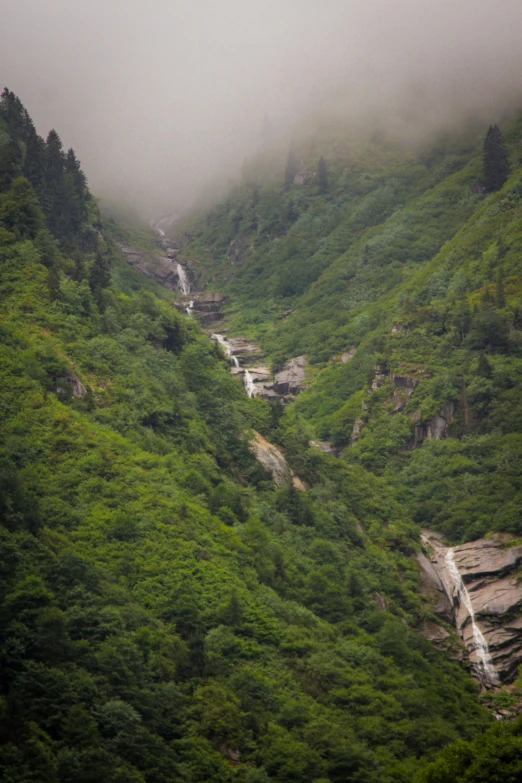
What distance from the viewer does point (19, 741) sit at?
155 feet

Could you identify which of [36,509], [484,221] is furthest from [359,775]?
[484,221]

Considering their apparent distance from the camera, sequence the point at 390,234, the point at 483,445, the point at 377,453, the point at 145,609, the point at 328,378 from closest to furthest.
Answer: the point at 145,609, the point at 483,445, the point at 377,453, the point at 328,378, the point at 390,234

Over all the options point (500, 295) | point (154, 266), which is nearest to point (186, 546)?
point (500, 295)

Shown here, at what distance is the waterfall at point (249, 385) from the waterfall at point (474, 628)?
5108 cm

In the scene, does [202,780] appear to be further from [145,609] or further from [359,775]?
[145,609]

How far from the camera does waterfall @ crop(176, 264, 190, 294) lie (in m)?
191

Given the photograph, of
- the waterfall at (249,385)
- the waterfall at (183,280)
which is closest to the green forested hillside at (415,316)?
the waterfall at (183,280)

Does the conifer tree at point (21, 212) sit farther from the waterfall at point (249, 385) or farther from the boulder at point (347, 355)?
the boulder at point (347, 355)

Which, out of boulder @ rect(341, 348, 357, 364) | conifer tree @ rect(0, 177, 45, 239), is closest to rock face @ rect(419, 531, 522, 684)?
boulder @ rect(341, 348, 357, 364)

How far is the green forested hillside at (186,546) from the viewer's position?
5559 cm

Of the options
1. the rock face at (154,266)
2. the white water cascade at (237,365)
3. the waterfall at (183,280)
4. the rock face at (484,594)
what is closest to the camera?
the rock face at (484,594)

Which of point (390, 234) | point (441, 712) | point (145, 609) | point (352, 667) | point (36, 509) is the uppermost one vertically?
point (390, 234)

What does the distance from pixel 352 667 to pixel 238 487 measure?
25424 millimetres

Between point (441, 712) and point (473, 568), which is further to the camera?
point (473, 568)
